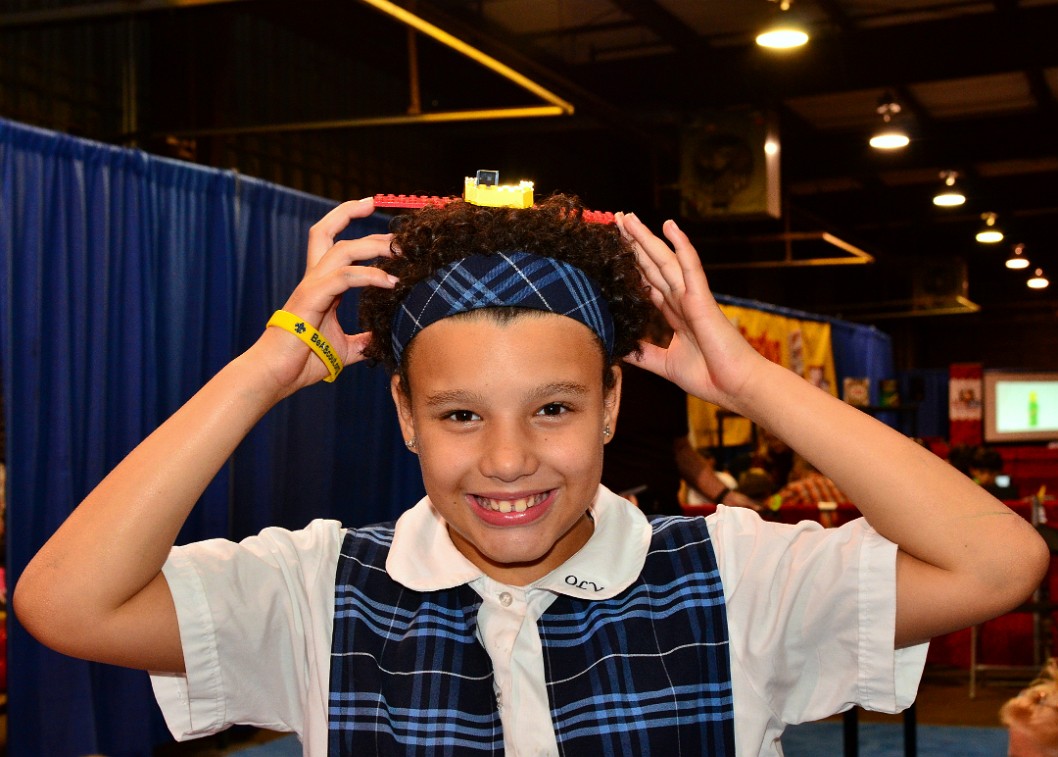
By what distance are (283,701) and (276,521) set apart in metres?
3.32

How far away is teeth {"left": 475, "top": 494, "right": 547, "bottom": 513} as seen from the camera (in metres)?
1.35

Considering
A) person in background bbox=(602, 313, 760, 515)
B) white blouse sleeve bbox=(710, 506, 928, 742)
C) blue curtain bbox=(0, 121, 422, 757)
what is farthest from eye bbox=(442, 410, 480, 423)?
blue curtain bbox=(0, 121, 422, 757)

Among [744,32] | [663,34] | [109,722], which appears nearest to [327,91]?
[663,34]

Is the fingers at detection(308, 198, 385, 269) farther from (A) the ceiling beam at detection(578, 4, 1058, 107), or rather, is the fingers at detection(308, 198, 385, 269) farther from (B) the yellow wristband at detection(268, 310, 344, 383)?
(A) the ceiling beam at detection(578, 4, 1058, 107)

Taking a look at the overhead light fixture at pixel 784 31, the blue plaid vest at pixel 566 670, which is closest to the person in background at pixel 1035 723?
the blue plaid vest at pixel 566 670

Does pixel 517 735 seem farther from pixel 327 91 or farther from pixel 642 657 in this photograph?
pixel 327 91

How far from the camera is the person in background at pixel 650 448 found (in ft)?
11.6

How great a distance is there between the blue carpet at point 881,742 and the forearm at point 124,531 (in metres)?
3.42

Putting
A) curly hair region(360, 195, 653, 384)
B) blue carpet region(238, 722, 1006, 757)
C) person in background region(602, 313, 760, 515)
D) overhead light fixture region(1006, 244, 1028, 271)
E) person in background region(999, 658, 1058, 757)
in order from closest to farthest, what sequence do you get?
1. curly hair region(360, 195, 653, 384)
2. person in background region(999, 658, 1058, 757)
3. person in background region(602, 313, 760, 515)
4. blue carpet region(238, 722, 1006, 757)
5. overhead light fixture region(1006, 244, 1028, 271)

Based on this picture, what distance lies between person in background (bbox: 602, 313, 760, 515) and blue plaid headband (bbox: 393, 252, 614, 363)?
1998mm

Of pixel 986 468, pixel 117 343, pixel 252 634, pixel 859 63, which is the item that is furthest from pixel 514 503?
pixel 859 63

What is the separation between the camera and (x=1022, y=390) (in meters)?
14.9

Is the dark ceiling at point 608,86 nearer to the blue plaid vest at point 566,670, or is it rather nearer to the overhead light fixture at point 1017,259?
the blue plaid vest at point 566,670

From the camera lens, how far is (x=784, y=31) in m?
6.24
